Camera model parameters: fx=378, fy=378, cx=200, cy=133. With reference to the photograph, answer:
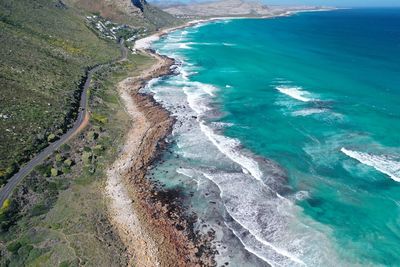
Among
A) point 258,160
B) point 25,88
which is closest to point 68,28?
point 25,88

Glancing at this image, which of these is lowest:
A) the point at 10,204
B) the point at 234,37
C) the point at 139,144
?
the point at 234,37

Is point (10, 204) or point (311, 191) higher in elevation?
point (10, 204)

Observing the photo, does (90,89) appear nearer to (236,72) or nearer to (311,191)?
(236,72)

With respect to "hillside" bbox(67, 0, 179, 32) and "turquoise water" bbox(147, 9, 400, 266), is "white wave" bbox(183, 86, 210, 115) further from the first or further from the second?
"hillside" bbox(67, 0, 179, 32)

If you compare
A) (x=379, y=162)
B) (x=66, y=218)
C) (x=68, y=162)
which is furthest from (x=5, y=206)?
(x=379, y=162)

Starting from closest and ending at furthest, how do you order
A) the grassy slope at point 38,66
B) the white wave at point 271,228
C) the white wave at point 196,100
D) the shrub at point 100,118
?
the white wave at point 271,228
the grassy slope at point 38,66
the shrub at point 100,118
the white wave at point 196,100

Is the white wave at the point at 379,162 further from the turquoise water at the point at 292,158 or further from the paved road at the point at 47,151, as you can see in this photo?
the paved road at the point at 47,151

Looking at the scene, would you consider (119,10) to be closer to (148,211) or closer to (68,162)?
(68,162)

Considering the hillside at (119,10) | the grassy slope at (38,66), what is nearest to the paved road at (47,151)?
the grassy slope at (38,66)
